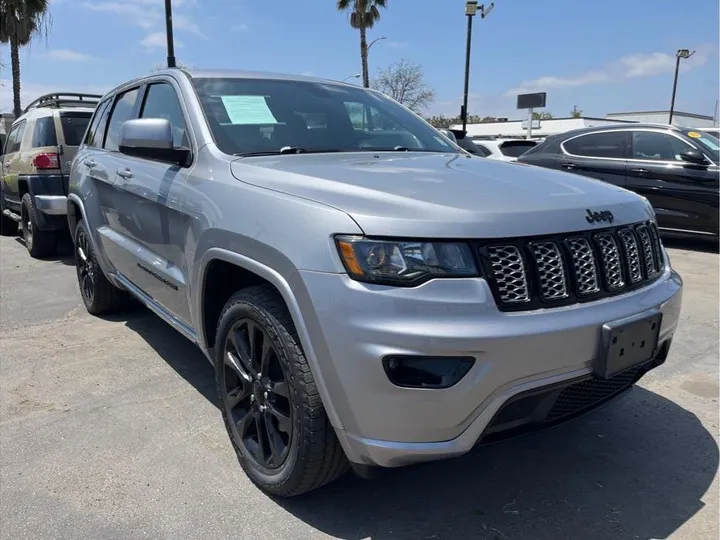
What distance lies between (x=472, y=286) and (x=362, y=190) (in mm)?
529

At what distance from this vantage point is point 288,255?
209 centimetres

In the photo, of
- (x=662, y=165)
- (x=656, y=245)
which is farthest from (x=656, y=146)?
(x=656, y=245)

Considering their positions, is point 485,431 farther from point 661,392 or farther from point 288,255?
point 661,392

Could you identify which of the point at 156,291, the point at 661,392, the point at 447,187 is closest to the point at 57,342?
the point at 156,291

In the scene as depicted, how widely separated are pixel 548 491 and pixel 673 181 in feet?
21.0

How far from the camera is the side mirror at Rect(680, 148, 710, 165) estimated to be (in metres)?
7.38

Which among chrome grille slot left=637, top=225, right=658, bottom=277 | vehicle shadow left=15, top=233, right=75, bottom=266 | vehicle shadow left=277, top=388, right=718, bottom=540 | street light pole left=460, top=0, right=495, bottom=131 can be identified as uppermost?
street light pole left=460, top=0, right=495, bottom=131

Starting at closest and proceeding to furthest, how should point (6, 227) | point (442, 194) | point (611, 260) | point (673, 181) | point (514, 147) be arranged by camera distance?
point (442, 194) < point (611, 260) < point (673, 181) < point (6, 227) < point (514, 147)

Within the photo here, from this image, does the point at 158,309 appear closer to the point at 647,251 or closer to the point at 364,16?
the point at 647,251

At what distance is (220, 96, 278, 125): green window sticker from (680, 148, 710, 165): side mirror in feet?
20.8

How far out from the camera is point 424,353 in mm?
1828

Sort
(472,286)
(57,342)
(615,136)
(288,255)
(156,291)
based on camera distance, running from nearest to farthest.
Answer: (472,286) → (288,255) → (156,291) → (57,342) → (615,136)

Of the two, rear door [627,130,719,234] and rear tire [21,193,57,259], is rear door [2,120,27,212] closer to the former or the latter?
rear tire [21,193,57,259]

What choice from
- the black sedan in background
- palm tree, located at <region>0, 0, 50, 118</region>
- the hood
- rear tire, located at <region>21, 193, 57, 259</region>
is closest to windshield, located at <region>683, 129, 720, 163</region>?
the black sedan in background
